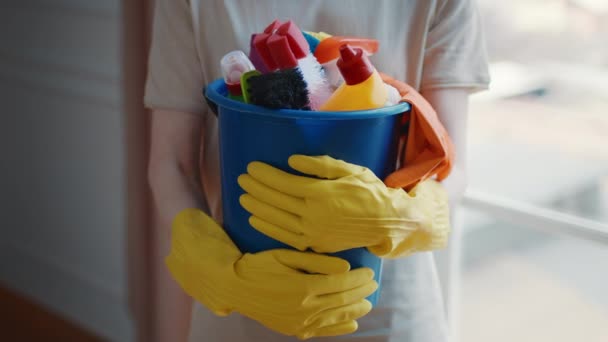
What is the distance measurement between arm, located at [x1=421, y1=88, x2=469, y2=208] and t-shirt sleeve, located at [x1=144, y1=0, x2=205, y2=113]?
0.32 meters

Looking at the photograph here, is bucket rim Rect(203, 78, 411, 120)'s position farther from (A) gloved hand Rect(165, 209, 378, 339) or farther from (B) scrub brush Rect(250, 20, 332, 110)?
(A) gloved hand Rect(165, 209, 378, 339)

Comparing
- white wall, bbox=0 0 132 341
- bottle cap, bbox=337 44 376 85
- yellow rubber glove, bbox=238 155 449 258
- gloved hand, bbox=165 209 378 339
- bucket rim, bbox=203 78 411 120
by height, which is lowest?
white wall, bbox=0 0 132 341

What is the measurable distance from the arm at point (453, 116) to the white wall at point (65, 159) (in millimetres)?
950

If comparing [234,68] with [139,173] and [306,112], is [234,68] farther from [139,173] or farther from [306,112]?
[139,173]

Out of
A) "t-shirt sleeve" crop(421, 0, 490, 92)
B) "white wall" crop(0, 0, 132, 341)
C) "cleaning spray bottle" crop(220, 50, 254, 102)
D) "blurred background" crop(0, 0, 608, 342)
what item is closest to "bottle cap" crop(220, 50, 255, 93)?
"cleaning spray bottle" crop(220, 50, 254, 102)

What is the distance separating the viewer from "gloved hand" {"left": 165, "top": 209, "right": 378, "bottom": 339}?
703 mm

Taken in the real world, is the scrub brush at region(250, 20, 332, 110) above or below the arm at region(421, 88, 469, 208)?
above

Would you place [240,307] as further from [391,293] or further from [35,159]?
[35,159]

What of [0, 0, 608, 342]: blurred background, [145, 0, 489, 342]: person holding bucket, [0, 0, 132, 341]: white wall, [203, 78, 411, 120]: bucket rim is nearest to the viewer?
[203, 78, 411, 120]: bucket rim

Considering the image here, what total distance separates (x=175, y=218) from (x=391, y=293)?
297 millimetres

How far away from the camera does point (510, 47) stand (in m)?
1.70

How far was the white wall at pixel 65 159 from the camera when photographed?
68.7 inches

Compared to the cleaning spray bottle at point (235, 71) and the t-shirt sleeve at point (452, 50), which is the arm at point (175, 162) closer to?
the cleaning spray bottle at point (235, 71)

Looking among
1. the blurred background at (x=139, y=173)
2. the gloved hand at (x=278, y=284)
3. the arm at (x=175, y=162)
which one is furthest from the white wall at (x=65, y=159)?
the gloved hand at (x=278, y=284)
